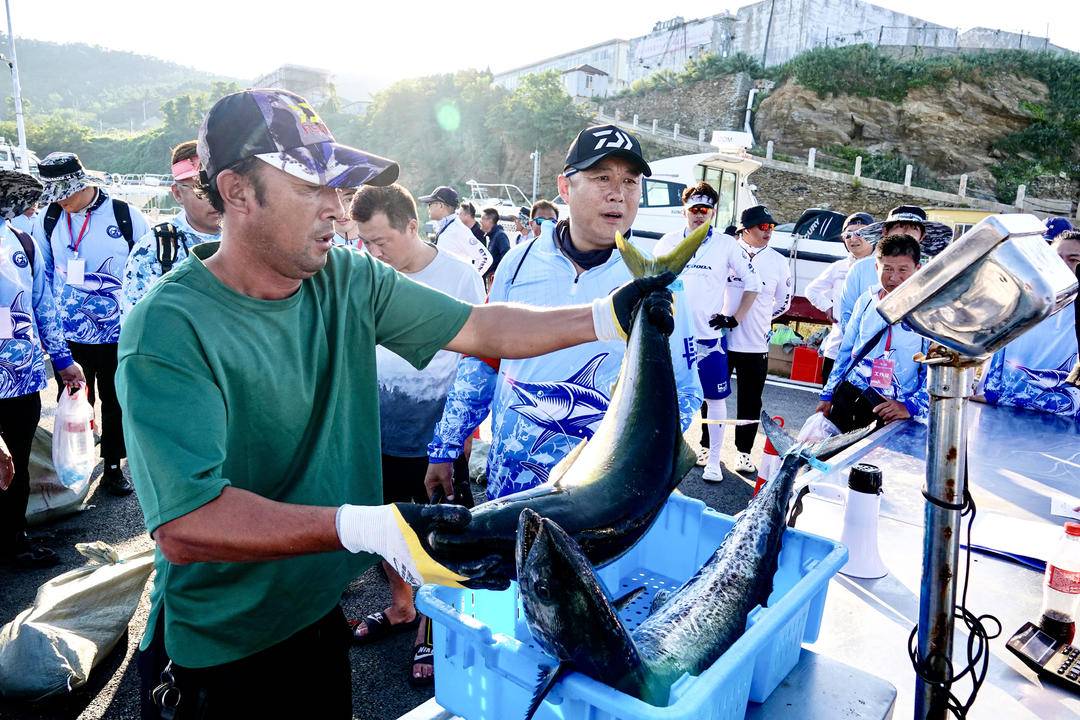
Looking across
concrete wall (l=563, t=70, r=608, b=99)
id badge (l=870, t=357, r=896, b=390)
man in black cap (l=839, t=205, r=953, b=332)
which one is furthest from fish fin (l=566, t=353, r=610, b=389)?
concrete wall (l=563, t=70, r=608, b=99)

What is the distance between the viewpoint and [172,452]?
4.09 ft

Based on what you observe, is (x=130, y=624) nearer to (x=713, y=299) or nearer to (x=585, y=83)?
(x=713, y=299)

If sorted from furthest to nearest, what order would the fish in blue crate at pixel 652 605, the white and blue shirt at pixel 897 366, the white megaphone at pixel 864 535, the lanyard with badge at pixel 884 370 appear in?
1. the lanyard with badge at pixel 884 370
2. the white and blue shirt at pixel 897 366
3. the white megaphone at pixel 864 535
4. the fish in blue crate at pixel 652 605

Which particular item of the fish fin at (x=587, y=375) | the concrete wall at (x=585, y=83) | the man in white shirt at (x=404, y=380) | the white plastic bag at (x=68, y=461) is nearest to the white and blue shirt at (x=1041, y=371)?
the fish fin at (x=587, y=375)

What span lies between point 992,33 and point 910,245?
2439 inches

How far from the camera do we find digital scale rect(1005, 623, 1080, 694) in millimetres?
1685

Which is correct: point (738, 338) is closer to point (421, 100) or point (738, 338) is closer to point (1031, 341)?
point (1031, 341)

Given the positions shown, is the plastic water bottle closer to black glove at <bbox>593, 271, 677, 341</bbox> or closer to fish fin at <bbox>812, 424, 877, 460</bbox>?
fish fin at <bbox>812, 424, 877, 460</bbox>

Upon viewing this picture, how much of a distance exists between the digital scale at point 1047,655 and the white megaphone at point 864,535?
1.45 ft

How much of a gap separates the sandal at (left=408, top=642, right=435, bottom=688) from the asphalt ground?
1.3 inches

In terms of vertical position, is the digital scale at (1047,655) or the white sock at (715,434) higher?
the digital scale at (1047,655)

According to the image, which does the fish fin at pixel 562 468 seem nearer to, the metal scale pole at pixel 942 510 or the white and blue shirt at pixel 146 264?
the metal scale pole at pixel 942 510

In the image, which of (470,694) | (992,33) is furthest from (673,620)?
(992,33)

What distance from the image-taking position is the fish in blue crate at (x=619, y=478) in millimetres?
1181
